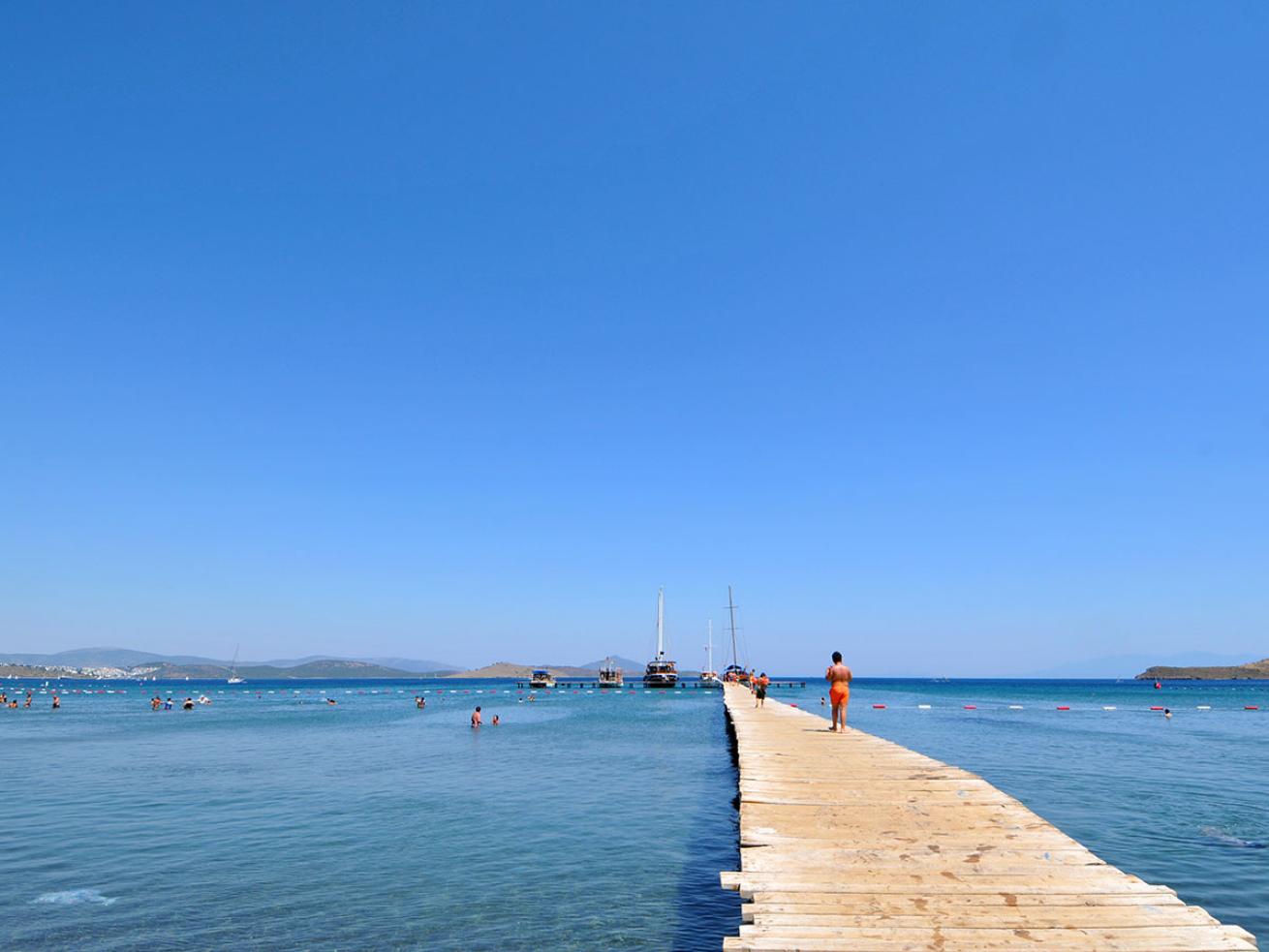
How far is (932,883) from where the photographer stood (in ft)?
28.1

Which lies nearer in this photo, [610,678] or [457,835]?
[457,835]

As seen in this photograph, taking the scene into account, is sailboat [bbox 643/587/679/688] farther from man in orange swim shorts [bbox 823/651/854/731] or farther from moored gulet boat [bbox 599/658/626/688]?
man in orange swim shorts [bbox 823/651/854/731]


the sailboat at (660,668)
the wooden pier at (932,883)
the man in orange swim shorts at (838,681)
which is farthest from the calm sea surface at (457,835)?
the sailboat at (660,668)

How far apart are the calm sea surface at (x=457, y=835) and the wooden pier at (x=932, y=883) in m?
2.48

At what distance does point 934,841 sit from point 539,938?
598 cm

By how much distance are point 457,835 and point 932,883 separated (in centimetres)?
1340

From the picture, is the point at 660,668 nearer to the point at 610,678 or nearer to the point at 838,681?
the point at 610,678

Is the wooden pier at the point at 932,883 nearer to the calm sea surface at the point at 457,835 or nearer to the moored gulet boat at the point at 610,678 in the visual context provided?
the calm sea surface at the point at 457,835

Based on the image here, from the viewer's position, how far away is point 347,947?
11.6 m

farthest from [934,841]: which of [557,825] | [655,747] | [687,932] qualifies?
[655,747]

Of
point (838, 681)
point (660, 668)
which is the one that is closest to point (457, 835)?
point (838, 681)

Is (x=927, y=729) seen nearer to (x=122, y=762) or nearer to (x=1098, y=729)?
(x=1098, y=729)

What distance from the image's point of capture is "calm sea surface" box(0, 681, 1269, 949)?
41.7 ft

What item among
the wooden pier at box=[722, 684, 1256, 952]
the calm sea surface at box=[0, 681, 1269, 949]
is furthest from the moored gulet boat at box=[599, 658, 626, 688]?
the wooden pier at box=[722, 684, 1256, 952]
